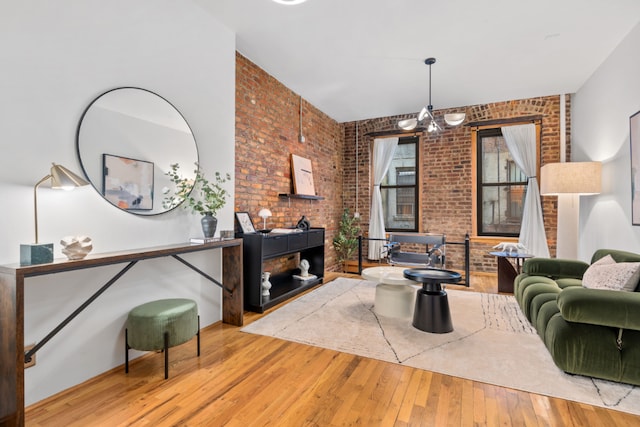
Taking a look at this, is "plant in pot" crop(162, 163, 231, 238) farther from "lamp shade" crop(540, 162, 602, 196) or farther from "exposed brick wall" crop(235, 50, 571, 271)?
"lamp shade" crop(540, 162, 602, 196)

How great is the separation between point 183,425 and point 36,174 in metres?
1.63

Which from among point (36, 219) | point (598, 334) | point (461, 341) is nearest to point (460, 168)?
point (461, 341)

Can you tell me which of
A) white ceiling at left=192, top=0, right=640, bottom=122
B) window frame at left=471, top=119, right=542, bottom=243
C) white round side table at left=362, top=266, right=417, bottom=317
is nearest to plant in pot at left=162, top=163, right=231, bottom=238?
white ceiling at left=192, top=0, right=640, bottom=122

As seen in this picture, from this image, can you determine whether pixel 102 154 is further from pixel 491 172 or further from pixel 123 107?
pixel 491 172

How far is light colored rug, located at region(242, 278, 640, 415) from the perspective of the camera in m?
1.99

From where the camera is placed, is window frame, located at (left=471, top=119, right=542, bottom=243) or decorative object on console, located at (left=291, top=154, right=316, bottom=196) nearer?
decorative object on console, located at (left=291, top=154, right=316, bottom=196)

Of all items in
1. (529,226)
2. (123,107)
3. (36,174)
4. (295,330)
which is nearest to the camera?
(36,174)

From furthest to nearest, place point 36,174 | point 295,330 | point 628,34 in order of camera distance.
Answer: point 628,34, point 295,330, point 36,174

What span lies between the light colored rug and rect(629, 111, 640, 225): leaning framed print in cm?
142

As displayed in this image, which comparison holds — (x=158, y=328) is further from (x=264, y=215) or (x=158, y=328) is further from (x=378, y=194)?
(x=378, y=194)

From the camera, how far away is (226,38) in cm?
314

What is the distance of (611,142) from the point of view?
3.48m

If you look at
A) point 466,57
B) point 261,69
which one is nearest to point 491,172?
point 466,57

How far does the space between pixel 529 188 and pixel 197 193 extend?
198 inches
